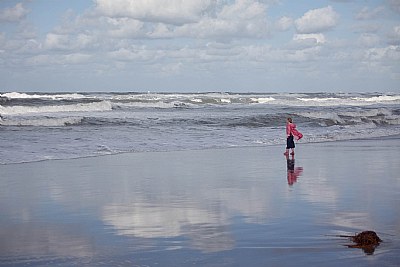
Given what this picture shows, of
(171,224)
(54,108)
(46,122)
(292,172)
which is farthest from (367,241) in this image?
(54,108)

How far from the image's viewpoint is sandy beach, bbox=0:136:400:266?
612 cm

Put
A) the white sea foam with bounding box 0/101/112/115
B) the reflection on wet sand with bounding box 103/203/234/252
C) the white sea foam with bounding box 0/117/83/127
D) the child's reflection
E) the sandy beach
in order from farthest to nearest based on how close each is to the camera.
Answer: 1. the white sea foam with bounding box 0/101/112/115
2. the white sea foam with bounding box 0/117/83/127
3. the child's reflection
4. the reflection on wet sand with bounding box 103/203/234/252
5. the sandy beach

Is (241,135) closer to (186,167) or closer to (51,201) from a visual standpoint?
(186,167)

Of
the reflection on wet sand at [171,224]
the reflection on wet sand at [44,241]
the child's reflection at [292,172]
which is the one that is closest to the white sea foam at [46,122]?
the child's reflection at [292,172]

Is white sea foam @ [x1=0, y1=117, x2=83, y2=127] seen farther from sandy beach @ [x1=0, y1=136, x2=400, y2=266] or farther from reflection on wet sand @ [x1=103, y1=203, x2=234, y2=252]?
reflection on wet sand @ [x1=103, y1=203, x2=234, y2=252]

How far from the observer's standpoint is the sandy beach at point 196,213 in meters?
6.12

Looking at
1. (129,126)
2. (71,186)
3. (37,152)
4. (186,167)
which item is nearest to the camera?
(71,186)

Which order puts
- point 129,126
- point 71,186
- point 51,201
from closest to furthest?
1. point 51,201
2. point 71,186
3. point 129,126

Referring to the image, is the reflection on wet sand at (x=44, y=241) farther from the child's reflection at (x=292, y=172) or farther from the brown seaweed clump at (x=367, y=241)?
the child's reflection at (x=292, y=172)

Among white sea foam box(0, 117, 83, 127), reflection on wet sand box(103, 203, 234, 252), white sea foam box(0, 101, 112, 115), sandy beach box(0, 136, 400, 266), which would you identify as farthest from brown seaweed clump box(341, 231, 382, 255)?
white sea foam box(0, 101, 112, 115)

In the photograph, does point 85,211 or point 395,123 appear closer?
point 85,211

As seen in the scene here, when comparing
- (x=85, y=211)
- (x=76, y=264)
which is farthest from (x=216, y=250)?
(x=85, y=211)

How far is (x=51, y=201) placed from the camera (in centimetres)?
939

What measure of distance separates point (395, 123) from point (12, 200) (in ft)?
99.0
